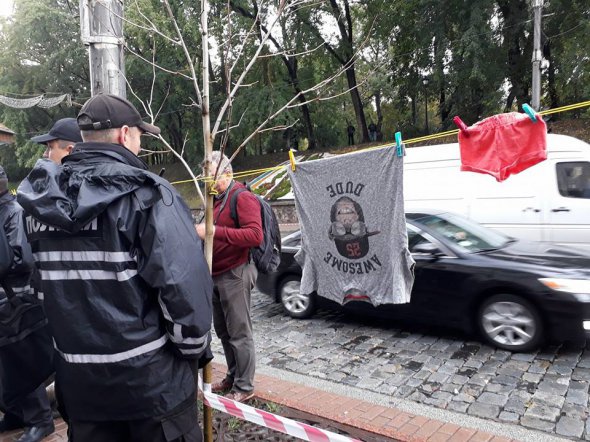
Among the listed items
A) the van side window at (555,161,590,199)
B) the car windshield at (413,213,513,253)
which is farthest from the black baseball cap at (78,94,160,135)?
the van side window at (555,161,590,199)

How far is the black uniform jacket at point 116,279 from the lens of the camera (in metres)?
1.77

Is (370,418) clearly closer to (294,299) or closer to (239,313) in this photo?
(239,313)

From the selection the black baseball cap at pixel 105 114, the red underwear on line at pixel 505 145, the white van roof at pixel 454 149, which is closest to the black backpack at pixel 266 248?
the black baseball cap at pixel 105 114

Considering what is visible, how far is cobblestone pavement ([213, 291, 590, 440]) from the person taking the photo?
352 cm

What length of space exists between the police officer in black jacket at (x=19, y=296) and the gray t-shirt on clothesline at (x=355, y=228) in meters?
3.30

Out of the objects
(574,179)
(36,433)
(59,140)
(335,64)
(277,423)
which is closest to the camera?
(277,423)

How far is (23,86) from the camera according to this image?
2722 cm

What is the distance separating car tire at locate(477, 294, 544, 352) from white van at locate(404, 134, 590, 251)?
3.23m

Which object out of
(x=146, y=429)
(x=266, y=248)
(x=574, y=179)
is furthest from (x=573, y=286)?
(x=574, y=179)

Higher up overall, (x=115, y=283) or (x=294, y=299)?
(x=115, y=283)

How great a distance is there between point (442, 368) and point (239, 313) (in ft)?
6.69

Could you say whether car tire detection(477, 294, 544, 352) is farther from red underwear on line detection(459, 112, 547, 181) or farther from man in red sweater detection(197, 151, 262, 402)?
man in red sweater detection(197, 151, 262, 402)

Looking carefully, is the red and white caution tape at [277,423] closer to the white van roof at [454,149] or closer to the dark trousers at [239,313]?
the dark trousers at [239,313]

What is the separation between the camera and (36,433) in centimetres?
314
